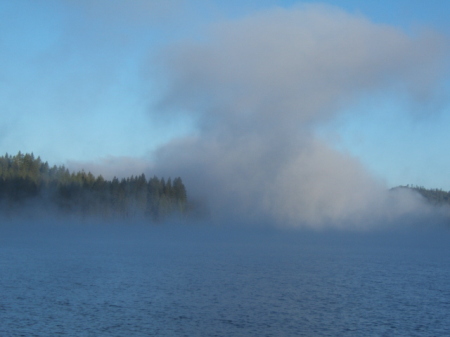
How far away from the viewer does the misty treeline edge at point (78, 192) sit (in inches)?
5458

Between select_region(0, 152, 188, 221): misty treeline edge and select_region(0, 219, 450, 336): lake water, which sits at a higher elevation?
select_region(0, 152, 188, 221): misty treeline edge

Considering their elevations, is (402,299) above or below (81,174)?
below

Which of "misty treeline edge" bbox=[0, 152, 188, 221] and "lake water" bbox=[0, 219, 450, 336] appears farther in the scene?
"misty treeline edge" bbox=[0, 152, 188, 221]

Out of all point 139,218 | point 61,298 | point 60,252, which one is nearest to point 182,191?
point 139,218

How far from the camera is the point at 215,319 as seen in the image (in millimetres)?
28875

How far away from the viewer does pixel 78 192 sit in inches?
5773

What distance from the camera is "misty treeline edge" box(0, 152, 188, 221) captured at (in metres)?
139

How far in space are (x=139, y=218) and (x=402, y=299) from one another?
413 feet

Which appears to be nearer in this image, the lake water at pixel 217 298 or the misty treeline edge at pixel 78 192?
the lake water at pixel 217 298

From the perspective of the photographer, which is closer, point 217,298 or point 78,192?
point 217,298

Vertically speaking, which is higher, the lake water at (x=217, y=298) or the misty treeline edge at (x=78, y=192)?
the misty treeline edge at (x=78, y=192)

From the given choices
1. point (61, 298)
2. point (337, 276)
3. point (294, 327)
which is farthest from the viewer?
point (337, 276)

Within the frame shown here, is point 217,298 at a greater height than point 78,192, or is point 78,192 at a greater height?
point 78,192

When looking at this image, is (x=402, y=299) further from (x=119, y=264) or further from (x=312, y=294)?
(x=119, y=264)
